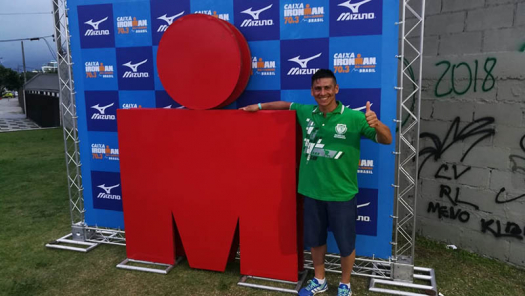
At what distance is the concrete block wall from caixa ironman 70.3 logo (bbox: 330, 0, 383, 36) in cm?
100

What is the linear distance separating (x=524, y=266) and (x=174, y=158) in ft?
10.6

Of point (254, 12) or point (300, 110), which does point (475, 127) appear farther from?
point (254, 12)

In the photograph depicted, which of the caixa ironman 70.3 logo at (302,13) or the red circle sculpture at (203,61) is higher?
the caixa ironman 70.3 logo at (302,13)

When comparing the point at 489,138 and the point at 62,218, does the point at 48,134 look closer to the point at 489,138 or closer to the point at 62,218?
the point at 62,218

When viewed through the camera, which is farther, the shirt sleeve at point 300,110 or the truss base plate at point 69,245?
the truss base plate at point 69,245

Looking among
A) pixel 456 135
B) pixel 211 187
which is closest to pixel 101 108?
pixel 211 187

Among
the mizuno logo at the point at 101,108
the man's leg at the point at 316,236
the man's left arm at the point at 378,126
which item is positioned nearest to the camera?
the man's left arm at the point at 378,126

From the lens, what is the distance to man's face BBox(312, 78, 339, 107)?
9.14ft

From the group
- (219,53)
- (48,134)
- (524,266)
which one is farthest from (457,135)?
(48,134)

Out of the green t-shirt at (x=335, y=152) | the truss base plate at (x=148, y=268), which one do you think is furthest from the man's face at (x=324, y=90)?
the truss base plate at (x=148, y=268)

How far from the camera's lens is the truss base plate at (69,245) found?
4.06 meters

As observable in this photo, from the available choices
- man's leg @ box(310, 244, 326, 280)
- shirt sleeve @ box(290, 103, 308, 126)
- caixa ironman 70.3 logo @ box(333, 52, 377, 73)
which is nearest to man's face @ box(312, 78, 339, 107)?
shirt sleeve @ box(290, 103, 308, 126)

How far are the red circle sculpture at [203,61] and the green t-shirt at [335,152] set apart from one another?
0.82 metres

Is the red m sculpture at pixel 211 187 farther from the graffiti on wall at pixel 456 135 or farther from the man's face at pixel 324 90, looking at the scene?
the graffiti on wall at pixel 456 135
